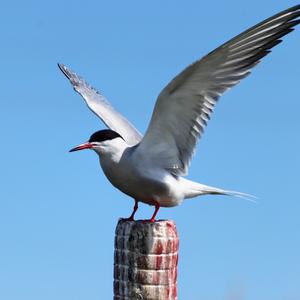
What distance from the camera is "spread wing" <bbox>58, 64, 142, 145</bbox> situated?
34.4 feet

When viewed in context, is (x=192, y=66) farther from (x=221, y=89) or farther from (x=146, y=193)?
(x=146, y=193)

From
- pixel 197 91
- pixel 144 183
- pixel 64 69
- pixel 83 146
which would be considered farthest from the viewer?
pixel 64 69

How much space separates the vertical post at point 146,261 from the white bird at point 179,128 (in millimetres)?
586

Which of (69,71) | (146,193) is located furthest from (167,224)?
(69,71)

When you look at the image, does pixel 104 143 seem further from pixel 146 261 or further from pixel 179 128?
pixel 146 261

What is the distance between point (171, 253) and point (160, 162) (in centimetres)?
152

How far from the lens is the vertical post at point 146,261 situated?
744 cm

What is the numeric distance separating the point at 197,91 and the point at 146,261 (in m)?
2.14

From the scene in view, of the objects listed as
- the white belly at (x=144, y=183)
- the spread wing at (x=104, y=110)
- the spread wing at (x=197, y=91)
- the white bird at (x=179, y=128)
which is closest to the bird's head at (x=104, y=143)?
the white bird at (x=179, y=128)

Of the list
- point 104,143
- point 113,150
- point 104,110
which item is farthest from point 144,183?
point 104,110

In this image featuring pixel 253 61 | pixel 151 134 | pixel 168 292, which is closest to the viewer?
pixel 168 292

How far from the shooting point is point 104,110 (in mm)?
11094

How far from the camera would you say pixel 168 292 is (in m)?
7.50

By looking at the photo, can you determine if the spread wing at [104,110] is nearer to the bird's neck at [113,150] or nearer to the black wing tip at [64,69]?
the black wing tip at [64,69]
